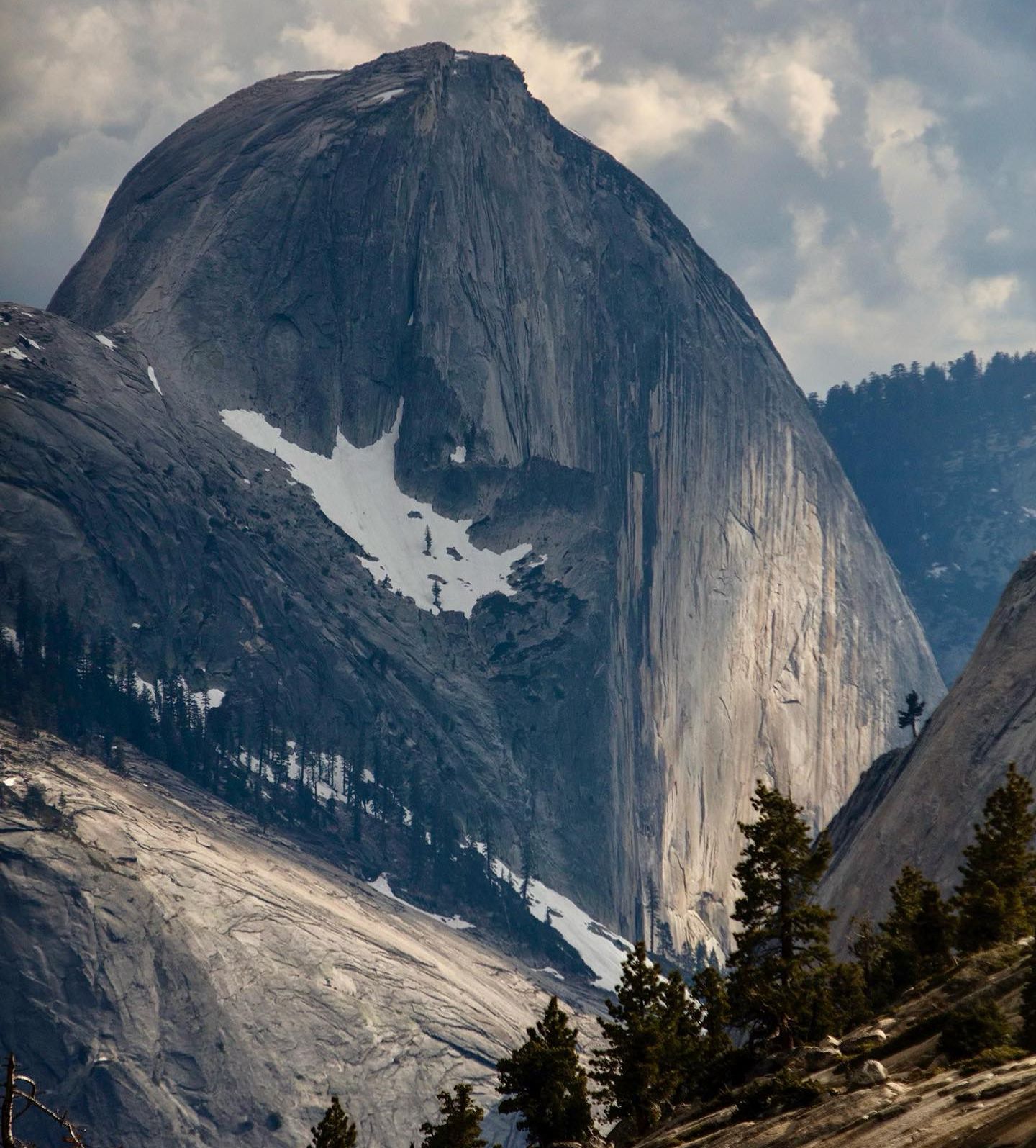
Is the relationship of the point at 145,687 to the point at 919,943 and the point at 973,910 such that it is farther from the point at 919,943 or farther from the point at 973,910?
the point at 973,910

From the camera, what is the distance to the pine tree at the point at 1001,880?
52.4m

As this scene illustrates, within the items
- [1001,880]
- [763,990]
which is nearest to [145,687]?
[1001,880]

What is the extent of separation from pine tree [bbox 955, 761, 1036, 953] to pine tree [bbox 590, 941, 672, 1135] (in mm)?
10060

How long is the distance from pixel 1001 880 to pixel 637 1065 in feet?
45.3

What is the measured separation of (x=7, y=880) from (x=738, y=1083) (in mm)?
110369

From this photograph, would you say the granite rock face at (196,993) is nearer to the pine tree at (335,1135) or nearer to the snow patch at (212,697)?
the snow patch at (212,697)


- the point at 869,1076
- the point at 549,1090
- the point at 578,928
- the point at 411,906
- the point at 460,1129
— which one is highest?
the point at 869,1076

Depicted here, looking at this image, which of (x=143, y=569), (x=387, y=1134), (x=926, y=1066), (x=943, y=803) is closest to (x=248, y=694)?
(x=143, y=569)

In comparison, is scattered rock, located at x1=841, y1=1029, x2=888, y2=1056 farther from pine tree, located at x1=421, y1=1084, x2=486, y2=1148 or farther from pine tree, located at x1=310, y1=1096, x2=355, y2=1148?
pine tree, located at x1=310, y1=1096, x2=355, y2=1148

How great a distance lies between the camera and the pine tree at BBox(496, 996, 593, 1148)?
52438mm

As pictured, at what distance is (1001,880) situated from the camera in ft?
185

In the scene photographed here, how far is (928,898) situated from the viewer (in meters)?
55.9

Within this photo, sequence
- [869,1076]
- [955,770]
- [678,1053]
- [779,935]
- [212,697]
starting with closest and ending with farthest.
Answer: [869,1076], [779,935], [678,1053], [955,770], [212,697]

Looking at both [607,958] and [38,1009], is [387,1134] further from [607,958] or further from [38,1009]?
[607,958]
